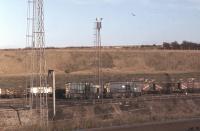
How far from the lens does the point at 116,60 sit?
139500 mm

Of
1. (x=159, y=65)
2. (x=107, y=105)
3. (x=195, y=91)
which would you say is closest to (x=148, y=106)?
(x=107, y=105)

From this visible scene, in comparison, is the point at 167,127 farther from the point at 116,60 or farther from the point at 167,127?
the point at 116,60

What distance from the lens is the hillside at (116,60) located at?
134 metres

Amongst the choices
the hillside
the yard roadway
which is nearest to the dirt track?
the yard roadway

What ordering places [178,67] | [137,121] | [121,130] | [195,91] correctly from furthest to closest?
[178,67] → [195,91] → [137,121] → [121,130]

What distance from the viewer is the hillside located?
439 ft

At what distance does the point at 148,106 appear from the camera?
45344mm

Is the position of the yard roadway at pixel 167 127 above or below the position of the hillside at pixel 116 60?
below

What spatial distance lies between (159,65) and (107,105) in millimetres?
93088

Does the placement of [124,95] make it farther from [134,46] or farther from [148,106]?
[134,46]

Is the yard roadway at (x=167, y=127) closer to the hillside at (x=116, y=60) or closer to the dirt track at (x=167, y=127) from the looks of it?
the dirt track at (x=167, y=127)

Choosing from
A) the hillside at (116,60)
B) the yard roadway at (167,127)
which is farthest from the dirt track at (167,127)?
the hillside at (116,60)

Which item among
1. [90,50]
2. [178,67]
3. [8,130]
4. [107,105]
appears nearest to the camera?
[8,130]

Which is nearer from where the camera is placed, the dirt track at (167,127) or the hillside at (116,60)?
the dirt track at (167,127)
